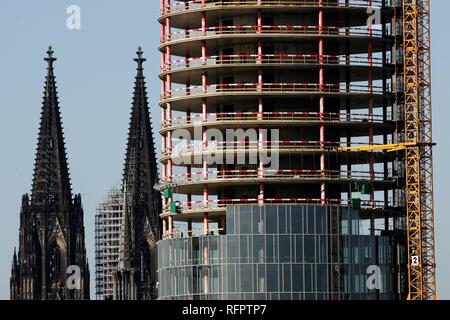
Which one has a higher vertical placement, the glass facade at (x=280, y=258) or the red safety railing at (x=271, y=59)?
the red safety railing at (x=271, y=59)

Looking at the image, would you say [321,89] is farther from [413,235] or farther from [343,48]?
[413,235]

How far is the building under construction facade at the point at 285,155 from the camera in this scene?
551ft

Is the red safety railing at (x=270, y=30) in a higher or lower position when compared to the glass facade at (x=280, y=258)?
higher

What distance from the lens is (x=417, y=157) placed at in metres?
179

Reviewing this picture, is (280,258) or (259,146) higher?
(259,146)

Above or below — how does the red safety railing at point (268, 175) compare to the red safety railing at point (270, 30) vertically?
below

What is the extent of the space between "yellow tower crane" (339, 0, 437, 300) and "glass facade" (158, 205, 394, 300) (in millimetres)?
9354

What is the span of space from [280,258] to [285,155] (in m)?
10.8

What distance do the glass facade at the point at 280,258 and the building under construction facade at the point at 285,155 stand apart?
3.9 inches

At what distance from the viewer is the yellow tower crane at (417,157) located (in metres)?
178

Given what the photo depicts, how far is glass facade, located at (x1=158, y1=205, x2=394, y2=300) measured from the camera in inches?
6575

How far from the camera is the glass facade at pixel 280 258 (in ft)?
548

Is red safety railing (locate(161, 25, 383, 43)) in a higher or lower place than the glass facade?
higher

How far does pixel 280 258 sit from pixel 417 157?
69.6 ft
